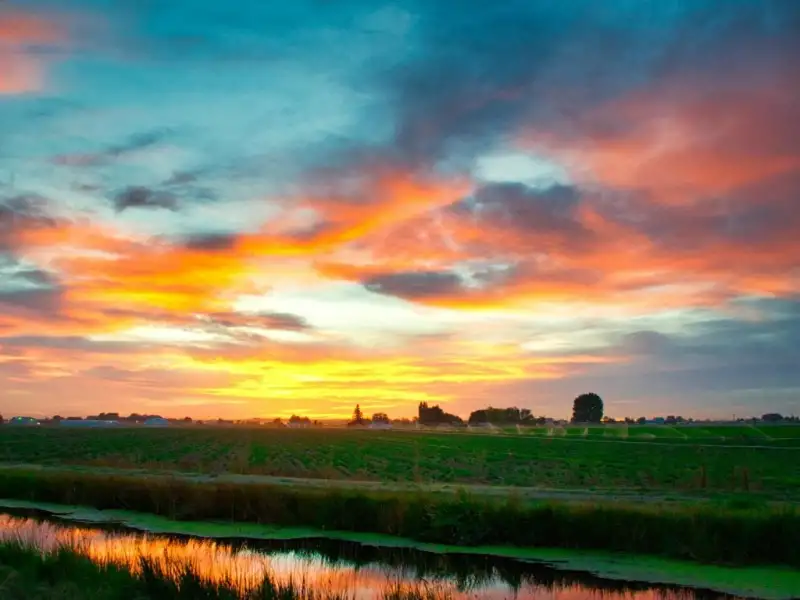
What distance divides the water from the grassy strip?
185cm

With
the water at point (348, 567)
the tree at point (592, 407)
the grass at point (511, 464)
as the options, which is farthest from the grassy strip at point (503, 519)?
the tree at point (592, 407)

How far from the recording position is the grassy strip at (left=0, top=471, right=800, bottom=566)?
1920 cm

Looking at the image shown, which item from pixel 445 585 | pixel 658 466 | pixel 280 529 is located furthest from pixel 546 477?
pixel 445 585

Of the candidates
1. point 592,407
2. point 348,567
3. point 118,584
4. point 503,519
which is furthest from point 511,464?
point 592,407

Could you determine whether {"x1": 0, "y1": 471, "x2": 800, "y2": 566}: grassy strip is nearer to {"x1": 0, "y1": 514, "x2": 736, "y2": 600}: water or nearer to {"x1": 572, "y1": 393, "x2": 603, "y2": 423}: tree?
{"x1": 0, "y1": 514, "x2": 736, "y2": 600}: water

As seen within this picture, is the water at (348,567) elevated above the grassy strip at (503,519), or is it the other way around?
the grassy strip at (503,519)

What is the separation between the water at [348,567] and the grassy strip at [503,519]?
72.8 inches

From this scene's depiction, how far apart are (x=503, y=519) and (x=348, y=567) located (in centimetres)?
514

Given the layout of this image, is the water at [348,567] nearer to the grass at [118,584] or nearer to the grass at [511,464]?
the grass at [118,584]

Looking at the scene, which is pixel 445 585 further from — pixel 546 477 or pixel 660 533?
pixel 546 477

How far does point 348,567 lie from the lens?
18.3 metres

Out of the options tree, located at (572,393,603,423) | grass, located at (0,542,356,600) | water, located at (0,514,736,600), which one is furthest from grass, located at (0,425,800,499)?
tree, located at (572,393,603,423)

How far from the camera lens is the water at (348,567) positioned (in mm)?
15359

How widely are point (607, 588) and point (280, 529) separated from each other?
11.0 m
